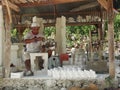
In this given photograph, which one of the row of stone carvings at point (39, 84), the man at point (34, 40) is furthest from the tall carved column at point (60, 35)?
the row of stone carvings at point (39, 84)

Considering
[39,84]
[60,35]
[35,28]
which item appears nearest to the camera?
[39,84]

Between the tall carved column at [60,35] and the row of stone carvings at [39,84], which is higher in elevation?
the tall carved column at [60,35]

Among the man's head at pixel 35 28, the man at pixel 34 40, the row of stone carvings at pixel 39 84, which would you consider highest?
the man's head at pixel 35 28

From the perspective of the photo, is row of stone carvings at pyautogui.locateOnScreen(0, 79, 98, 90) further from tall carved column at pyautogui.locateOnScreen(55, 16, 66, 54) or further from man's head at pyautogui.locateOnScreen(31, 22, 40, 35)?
tall carved column at pyautogui.locateOnScreen(55, 16, 66, 54)

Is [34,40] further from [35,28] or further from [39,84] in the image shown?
[39,84]

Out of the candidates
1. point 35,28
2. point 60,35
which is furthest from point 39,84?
point 60,35

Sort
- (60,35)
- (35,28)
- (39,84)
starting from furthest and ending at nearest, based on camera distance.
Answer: (60,35), (35,28), (39,84)

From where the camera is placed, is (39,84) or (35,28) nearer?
(39,84)

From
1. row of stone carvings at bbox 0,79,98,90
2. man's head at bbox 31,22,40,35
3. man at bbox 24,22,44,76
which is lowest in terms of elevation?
row of stone carvings at bbox 0,79,98,90

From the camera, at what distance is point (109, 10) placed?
18.7ft

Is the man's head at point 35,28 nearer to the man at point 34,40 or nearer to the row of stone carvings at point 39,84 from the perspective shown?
the man at point 34,40

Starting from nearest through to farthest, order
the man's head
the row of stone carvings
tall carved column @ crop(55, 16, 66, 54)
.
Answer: the row of stone carvings → the man's head → tall carved column @ crop(55, 16, 66, 54)

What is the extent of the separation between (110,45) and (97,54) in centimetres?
231

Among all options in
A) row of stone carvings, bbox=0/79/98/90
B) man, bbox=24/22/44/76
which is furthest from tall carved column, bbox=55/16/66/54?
row of stone carvings, bbox=0/79/98/90
